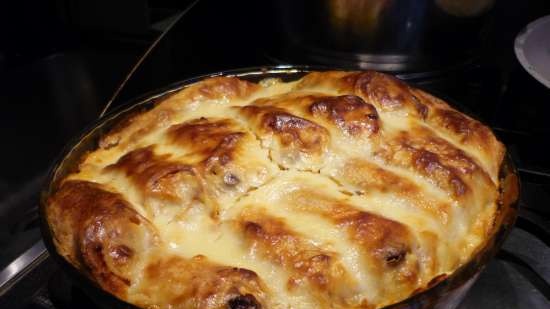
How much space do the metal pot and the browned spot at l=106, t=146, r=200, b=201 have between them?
66cm

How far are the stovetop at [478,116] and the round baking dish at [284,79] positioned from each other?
7.4 inches

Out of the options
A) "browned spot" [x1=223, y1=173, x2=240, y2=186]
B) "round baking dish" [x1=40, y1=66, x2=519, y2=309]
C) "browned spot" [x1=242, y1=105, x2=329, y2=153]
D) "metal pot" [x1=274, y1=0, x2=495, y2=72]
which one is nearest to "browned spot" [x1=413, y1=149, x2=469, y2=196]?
"round baking dish" [x1=40, y1=66, x2=519, y2=309]

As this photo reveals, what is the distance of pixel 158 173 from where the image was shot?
1.04 meters

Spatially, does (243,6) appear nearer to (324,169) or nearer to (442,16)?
(442,16)

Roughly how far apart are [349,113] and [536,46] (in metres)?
0.86

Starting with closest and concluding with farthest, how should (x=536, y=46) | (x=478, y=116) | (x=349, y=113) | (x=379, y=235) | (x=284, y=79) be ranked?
(x=379, y=235) → (x=349, y=113) → (x=478, y=116) → (x=284, y=79) → (x=536, y=46)

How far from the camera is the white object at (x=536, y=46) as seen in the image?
1.60 metres

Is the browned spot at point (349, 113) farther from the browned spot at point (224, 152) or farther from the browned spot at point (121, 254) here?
the browned spot at point (121, 254)

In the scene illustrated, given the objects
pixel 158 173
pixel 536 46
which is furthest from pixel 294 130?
pixel 536 46

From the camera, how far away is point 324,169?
1.07m

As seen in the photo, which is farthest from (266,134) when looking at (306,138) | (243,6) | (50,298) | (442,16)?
(243,6)

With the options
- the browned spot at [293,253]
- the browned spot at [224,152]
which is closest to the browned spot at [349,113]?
the browned spot at [224,152]

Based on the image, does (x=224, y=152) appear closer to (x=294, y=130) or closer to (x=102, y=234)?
(x=294, y=130)

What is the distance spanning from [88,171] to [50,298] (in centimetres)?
27
